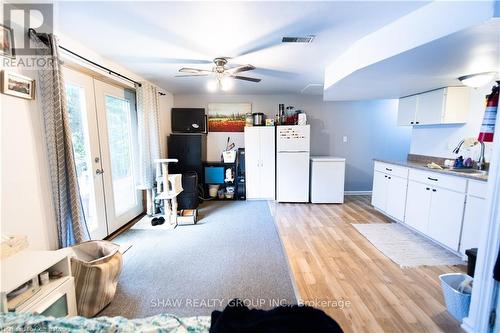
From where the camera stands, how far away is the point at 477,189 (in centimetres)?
206

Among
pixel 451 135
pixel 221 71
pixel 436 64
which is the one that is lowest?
pixel 451 135

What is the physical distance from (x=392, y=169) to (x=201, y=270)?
3077 millimetres

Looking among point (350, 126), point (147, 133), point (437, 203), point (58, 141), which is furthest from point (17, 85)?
point (350, 126)

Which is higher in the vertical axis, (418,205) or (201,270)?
(418,205)

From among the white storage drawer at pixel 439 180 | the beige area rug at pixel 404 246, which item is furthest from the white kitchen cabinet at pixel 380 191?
the white storage drawer at pixel 439 180

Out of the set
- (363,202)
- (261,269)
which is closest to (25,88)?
(261,269)

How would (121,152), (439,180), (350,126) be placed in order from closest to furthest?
(439,180) → (121,152) → (350,126)

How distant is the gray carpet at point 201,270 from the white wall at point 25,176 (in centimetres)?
83

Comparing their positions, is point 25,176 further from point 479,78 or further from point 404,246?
point 479,78

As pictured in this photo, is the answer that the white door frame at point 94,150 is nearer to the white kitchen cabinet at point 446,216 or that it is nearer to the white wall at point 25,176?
the white wall at point 25,176

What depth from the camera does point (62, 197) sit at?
1773 mm

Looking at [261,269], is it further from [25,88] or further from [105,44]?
[105,44]

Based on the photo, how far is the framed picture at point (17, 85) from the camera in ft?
4.78

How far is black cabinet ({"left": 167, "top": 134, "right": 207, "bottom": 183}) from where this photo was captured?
4238mm
